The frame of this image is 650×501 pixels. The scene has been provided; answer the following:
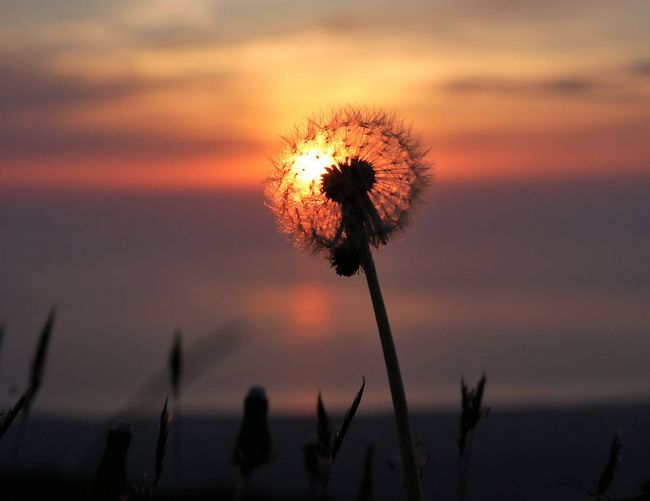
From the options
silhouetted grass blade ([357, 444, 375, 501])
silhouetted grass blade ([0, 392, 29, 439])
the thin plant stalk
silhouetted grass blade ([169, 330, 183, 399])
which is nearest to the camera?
the thin plant stalk

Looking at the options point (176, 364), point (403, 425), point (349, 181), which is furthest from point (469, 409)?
point (176, 364)

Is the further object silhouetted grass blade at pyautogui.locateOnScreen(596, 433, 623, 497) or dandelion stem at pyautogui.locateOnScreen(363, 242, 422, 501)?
silhouetted grass blade at pyautogui.locateOnScreen(596, 433, 623, 497)

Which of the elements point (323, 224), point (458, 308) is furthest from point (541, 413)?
point (458, 308)

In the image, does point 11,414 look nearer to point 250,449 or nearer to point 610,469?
point 250,449

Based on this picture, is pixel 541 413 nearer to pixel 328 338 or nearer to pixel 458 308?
pixel 328 338

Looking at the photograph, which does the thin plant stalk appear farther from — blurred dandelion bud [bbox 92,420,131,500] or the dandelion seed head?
the dandelion seed head

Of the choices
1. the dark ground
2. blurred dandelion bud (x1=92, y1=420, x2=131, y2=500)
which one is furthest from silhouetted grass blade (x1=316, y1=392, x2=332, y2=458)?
the dark ground

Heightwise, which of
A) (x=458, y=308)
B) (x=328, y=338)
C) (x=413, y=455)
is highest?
(x=458, y=308)

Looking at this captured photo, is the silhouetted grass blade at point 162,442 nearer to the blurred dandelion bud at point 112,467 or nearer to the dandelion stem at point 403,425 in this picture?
the blurred dandelion bud at point 112,467
